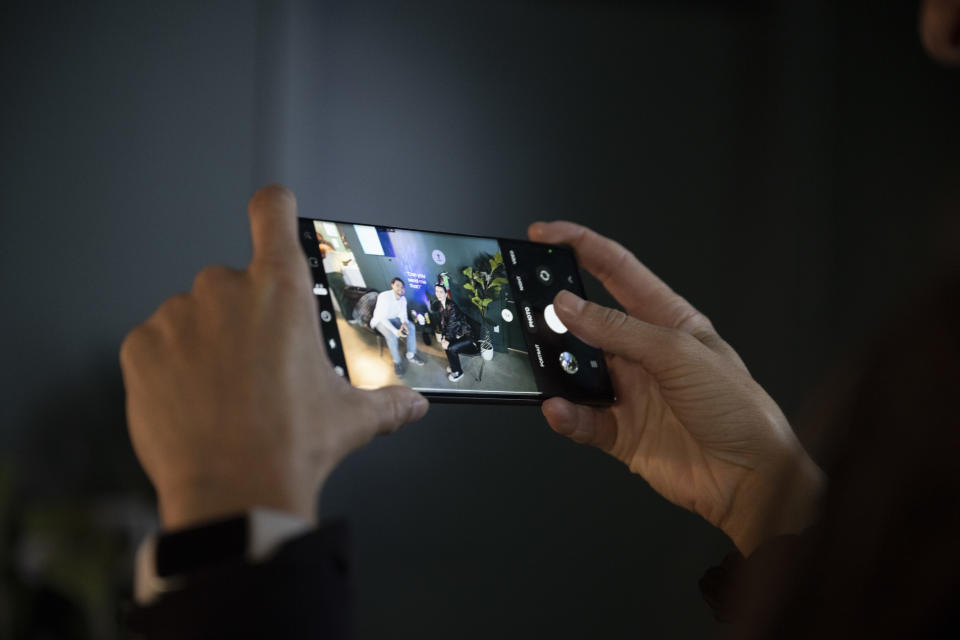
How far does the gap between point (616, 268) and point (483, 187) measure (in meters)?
0.35

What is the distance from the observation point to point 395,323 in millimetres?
785

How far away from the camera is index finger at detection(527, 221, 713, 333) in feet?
3.30

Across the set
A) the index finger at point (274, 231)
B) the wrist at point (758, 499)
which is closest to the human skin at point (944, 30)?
the wrist at point (758, 499)

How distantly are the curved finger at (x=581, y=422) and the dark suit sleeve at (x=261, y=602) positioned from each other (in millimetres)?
492

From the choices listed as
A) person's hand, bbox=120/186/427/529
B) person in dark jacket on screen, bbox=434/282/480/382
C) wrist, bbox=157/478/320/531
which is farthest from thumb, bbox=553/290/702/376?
wrist, bbox=157/478/320/531

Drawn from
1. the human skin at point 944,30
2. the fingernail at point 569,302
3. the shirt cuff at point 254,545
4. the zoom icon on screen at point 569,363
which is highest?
the human skin at point 944,30

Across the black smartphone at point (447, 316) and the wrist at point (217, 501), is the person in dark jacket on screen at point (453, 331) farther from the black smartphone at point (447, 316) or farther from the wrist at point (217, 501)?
the wrist at point (217, 501)

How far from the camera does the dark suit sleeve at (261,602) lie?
340mm

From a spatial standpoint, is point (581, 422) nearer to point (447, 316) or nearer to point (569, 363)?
point (569, 363)

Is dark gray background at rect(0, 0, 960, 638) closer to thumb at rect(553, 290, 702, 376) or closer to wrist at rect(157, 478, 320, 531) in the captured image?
thumb at rect(553, 290, 702, 376)

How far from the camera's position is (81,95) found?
93 centimetres

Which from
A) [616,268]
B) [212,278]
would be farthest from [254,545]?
[616,268]

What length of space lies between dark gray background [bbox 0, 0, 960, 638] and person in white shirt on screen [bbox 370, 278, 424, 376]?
37 centimetres

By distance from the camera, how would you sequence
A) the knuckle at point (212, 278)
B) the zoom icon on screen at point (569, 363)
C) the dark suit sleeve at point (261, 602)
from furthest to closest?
the zoom icon on screen at point (569, 363) < the knuckle at point (212, 278) < the dark suit sleeve at point (261, 602)
